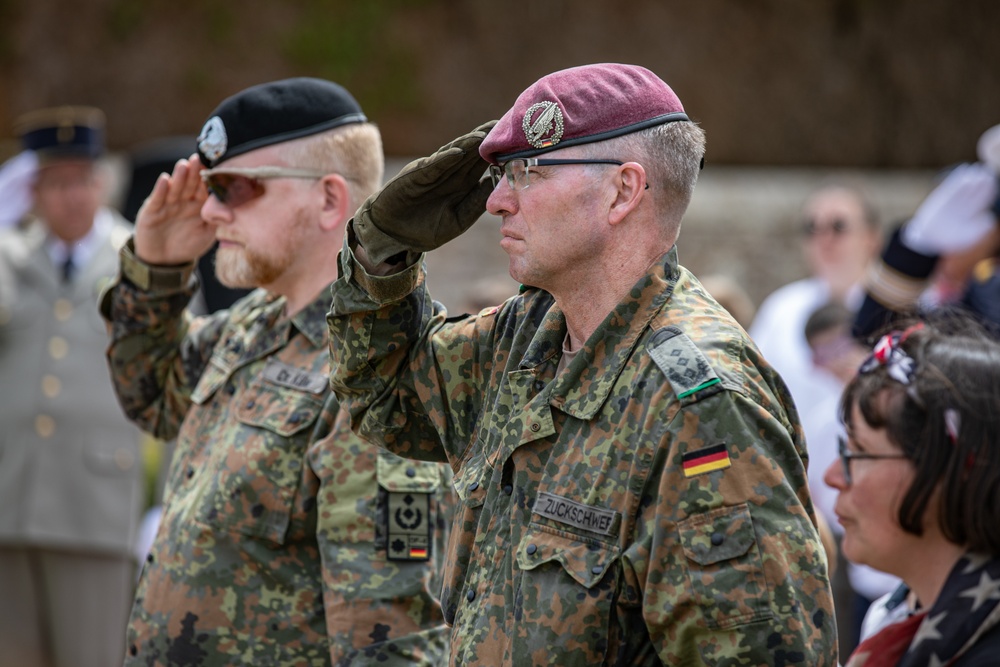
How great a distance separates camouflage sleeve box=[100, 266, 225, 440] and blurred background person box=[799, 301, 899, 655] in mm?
2708

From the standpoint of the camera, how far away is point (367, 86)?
977 cm

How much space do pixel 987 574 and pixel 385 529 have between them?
4.11 ft

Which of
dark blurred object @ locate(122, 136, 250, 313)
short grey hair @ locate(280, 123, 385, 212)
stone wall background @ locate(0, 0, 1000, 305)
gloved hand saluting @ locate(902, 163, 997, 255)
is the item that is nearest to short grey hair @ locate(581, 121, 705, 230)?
short grey hair @ locate(280, 123, 385, 212)

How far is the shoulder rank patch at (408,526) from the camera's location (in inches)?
106

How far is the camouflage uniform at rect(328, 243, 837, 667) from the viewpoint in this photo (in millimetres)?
1868

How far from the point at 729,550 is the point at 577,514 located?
0.27m

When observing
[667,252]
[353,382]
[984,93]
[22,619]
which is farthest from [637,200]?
[984,93]

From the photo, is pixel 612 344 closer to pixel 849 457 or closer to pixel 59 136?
pixel 849 457

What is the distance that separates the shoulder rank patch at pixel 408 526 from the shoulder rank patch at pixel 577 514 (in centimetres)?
70

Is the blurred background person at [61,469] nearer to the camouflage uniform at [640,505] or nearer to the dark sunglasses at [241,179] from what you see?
the dark sunglasses at [241,179]

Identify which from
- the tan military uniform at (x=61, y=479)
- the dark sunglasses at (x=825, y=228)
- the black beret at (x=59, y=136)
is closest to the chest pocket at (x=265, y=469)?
the tan military uniform at (x=61, y=479)

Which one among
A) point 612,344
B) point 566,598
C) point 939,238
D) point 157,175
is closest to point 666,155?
point 612,344

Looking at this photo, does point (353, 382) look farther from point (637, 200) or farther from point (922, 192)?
point (922, 192)

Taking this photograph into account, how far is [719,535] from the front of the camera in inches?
73.6
